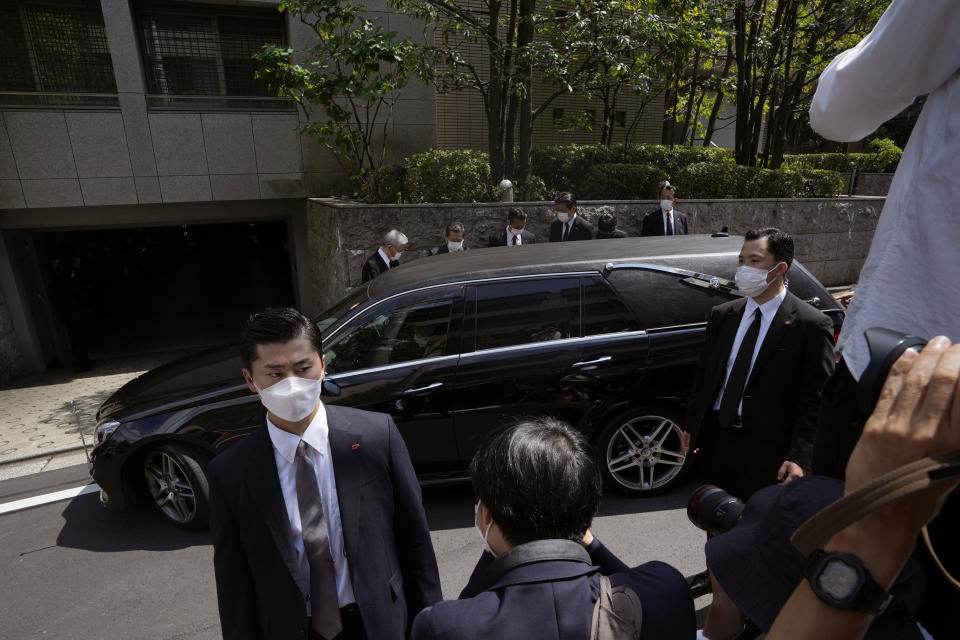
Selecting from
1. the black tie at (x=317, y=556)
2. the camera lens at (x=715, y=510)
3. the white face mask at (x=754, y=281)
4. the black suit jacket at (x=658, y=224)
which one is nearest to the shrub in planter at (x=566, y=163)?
the black suit jacket at (x=658, y=224)

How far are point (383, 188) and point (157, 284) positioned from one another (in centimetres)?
1242

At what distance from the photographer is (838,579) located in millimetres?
670

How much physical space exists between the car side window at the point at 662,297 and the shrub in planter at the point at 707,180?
6.56 meters

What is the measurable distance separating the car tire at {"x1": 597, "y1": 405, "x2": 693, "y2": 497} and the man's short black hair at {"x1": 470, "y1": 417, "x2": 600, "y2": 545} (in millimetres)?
2893

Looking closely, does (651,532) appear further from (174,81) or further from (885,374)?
(174,81)

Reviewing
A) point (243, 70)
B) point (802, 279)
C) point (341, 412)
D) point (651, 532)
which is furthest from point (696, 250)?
point (243, 70)

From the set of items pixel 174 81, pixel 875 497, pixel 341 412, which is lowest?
pixel 341 412

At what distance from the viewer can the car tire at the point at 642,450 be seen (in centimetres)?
411

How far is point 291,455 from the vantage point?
75.5 inches

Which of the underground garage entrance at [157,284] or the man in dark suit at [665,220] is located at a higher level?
the man in dark suit at [665,220]

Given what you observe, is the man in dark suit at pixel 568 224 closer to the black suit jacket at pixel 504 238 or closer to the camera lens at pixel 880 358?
the black suit jacket at pixel 504 238

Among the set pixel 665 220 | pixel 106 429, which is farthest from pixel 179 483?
pixel 665 220

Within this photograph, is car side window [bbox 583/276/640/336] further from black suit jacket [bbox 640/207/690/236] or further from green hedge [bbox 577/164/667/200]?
green hedge [bbox 577/164/667/200]

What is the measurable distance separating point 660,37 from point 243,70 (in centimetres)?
714
